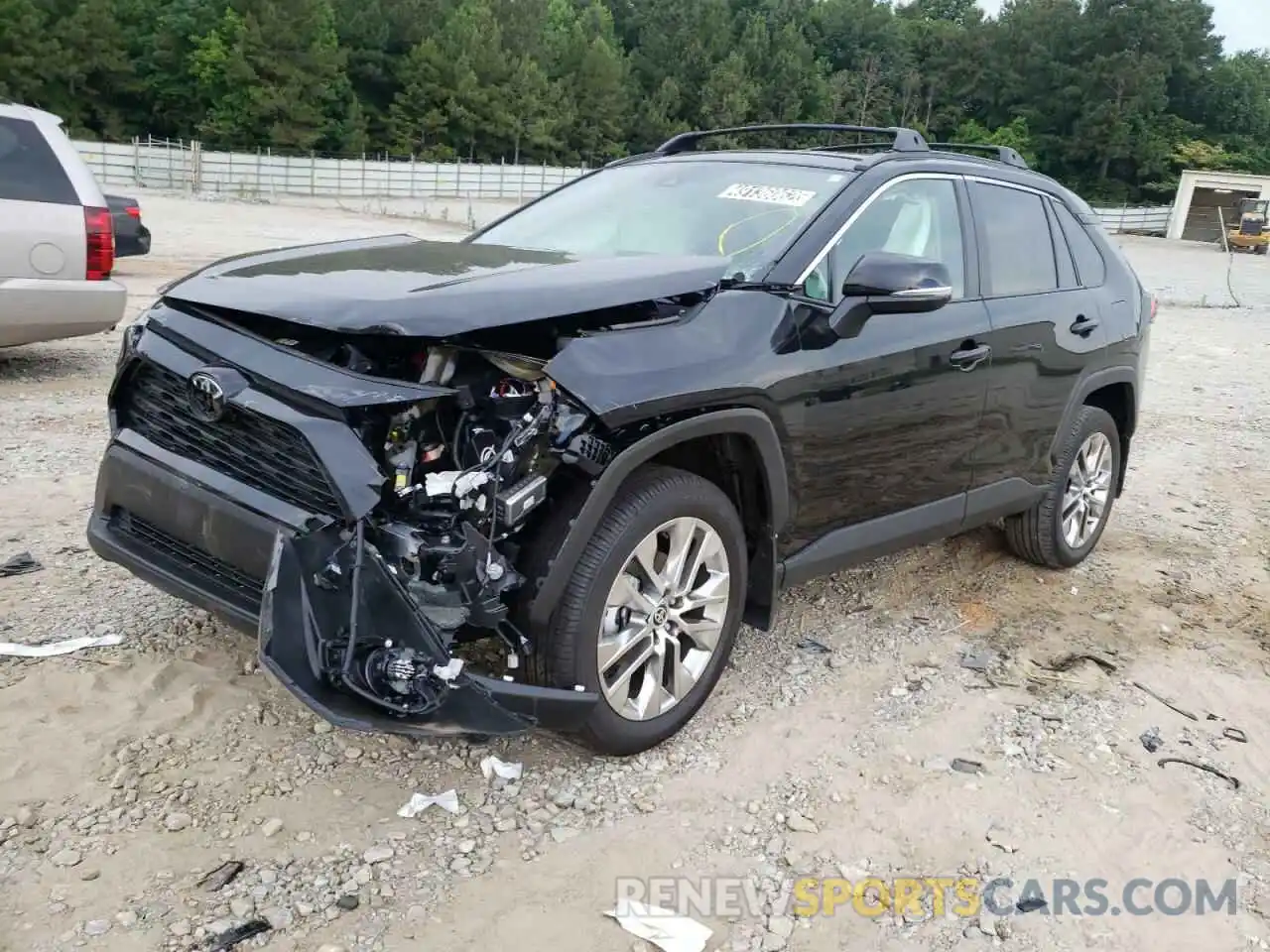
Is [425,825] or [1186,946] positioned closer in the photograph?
[1186,946]

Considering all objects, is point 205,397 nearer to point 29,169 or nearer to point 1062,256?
point 1062,256

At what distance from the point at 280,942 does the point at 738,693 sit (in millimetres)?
1821

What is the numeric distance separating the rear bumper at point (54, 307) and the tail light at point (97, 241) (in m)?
0.07

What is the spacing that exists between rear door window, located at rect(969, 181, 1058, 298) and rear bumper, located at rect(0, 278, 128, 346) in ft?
18.1

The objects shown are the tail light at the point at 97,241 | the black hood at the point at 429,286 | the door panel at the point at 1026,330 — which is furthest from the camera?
the tail light at the point at 97,241

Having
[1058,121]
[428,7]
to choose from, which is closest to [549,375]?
[428,7]

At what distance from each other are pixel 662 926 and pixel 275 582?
4.16 ft

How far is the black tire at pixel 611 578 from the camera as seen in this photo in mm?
3023

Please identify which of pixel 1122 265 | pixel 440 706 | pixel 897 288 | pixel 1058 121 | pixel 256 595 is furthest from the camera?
pixel 1058 121

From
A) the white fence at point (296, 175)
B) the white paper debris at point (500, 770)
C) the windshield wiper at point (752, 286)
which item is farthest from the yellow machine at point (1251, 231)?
the white paper debris at point (500, 770)

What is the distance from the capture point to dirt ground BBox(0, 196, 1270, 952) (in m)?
2.71

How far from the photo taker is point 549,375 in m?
2.88

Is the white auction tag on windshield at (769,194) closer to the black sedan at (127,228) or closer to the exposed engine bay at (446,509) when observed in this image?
the exposed engine bay at (446,509)

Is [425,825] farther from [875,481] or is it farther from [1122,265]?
[1122,265]
